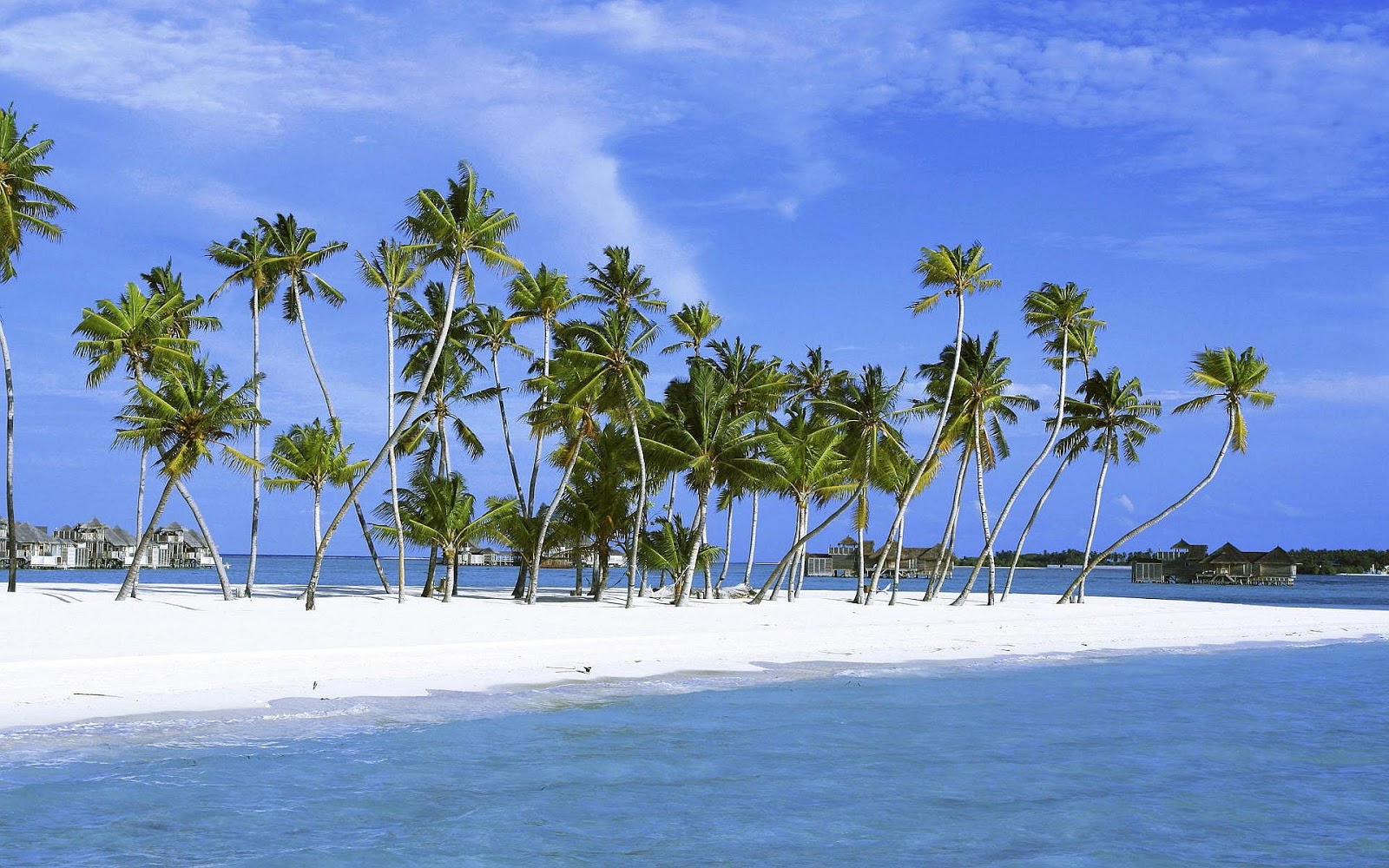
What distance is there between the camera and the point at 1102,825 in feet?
31.1

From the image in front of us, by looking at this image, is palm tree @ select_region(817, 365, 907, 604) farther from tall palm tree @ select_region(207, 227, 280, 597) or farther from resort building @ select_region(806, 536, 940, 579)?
resort building @ select_region(806, 536, 940, 579)

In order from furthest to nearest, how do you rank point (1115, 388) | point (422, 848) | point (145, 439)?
1. point (1115, 388)
2. point (145, 439)
3. point (422, 848)

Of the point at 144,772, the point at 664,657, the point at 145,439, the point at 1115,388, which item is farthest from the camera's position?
the point at 1115,388

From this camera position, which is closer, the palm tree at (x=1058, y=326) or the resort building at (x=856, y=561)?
the palm tree at (x=1058, y=326)

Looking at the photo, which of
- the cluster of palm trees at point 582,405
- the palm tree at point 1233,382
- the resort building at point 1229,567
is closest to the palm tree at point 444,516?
the cluster of palm trees at point 582,405

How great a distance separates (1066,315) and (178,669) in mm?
31738

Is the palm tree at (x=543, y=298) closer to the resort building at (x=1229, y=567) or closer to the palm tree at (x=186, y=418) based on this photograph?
the palm tree at (x=186, y=418)

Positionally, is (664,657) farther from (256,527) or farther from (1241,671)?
(256,527)

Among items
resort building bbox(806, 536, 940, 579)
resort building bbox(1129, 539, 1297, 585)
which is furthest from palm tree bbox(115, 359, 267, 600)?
resort building bbox(1129, 539, 1297, 585)

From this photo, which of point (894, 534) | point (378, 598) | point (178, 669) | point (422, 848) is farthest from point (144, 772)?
point (894, 534)

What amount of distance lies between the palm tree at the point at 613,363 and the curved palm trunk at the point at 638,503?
40mm

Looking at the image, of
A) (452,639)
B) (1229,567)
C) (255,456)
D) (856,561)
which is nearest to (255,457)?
(255,456)

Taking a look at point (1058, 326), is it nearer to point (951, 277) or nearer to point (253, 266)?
point (951, 277)

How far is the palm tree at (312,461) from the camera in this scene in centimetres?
3256
